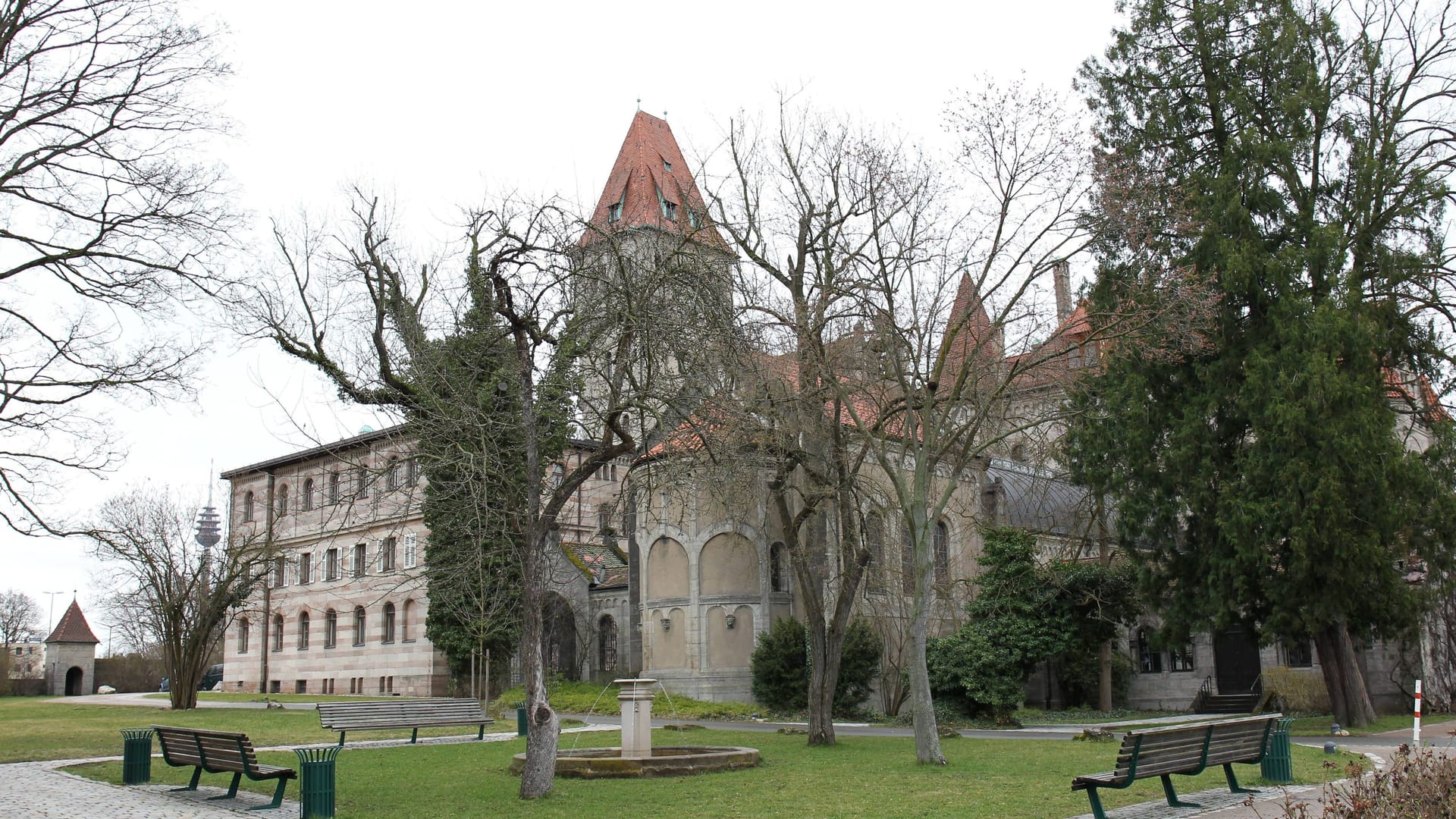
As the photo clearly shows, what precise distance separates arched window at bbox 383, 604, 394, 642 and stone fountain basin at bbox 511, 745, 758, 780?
3027 cm

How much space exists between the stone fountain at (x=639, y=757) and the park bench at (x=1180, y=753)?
234 inches

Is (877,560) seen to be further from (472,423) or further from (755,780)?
(472,423)

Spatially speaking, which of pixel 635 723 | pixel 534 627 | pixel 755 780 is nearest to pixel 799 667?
pixel 635 723

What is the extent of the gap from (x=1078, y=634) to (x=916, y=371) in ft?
51.3

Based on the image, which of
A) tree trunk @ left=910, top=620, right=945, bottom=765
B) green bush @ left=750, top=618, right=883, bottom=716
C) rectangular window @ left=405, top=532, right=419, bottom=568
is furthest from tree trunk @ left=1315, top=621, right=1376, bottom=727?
rectangular window @ left=405, top=532, right=419, bottom=568

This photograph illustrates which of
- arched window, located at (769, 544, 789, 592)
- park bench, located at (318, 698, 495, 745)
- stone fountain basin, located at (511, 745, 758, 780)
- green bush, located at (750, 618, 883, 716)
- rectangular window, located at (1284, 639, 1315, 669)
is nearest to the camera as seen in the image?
stone fountain basin, located at (511, 745, 758, 780)

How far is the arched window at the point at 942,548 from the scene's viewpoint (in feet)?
119

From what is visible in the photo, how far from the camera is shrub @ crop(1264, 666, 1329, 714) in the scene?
1154 inches

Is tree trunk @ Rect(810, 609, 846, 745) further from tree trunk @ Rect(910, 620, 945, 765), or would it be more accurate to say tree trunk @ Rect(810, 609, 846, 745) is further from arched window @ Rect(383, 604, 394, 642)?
arched window @ Rect(383, 604, 394, 642)

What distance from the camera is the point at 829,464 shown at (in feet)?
68.4

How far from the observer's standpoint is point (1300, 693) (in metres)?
29.5

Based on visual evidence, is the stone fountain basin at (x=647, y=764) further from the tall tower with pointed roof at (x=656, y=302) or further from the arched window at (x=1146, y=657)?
the arched window at (x=1146, y=657)

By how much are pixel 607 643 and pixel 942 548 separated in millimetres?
12611

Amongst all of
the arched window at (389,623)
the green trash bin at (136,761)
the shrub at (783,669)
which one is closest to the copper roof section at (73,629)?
the arched window at (389,623)
